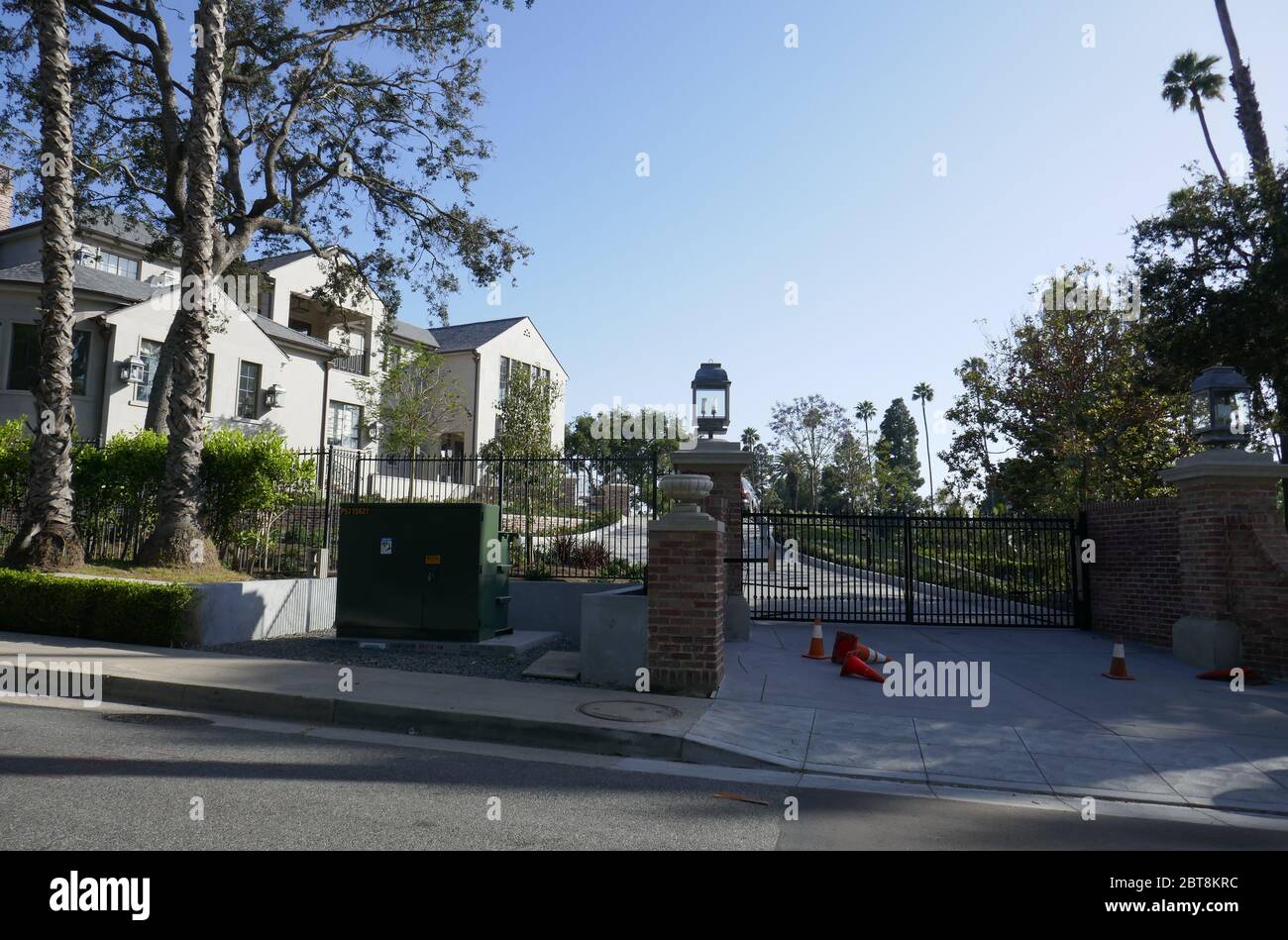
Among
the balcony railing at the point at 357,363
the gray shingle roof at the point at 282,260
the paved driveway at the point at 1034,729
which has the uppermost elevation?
the gray shingle roof at the point at 282,260

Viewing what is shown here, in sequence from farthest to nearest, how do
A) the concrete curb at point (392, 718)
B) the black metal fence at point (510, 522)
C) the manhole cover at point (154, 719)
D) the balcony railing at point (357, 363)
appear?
the balcony railing at point (357, 363) → the black metal fence at point (510, 522) → the manhole cover at point (154, 719) → the concrete curb at point (392, 718)

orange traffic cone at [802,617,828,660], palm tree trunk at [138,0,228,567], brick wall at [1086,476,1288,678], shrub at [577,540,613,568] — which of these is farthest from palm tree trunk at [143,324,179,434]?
brick wall at [1086,476,1288,678]

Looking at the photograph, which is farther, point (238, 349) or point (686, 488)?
point (238, 349)

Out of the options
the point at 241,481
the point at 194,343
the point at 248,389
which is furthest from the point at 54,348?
the point at 248,389

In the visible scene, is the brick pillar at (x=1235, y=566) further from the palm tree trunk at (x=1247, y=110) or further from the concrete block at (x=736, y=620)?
the palm tree trunk at (x=1247, y=110)

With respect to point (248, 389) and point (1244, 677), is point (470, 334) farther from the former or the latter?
point (1244, 677)

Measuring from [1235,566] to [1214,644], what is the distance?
1.00 meters

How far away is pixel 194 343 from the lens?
1306cm

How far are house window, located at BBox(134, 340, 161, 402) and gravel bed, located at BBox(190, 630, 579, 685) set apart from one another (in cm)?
1579

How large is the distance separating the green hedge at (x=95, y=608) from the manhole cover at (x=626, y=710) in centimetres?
592

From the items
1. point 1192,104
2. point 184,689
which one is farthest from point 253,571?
→ point 1192,104

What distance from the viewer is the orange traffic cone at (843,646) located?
9.84 meters

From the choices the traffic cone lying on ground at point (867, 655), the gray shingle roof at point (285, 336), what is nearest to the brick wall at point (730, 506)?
the traffic cone lying on ground at point (867, 655)
